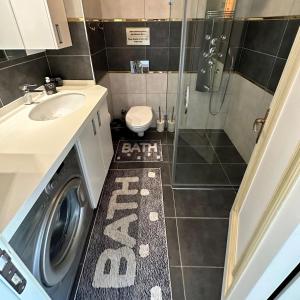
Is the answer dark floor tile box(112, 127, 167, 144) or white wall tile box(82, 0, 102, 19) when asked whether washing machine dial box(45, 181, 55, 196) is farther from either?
dark floor tile box(112, 127, 167, 144)

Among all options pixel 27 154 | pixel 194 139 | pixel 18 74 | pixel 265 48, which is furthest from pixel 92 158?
pixel 265 48

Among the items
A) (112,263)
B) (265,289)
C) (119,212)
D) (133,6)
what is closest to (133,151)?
(119,212)

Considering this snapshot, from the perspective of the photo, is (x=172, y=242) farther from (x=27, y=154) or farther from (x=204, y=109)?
(x=204, y=109)

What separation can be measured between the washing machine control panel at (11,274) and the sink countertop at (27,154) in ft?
0.22

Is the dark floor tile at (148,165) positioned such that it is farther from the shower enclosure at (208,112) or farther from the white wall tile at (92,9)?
the white wall tile at (92,9)

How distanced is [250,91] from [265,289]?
1811mm

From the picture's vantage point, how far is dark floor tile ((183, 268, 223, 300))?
115cm

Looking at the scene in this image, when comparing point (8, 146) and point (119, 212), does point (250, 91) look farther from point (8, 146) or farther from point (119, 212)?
point (8, 146)

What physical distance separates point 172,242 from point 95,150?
0.94 metres

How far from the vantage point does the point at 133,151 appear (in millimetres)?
2436

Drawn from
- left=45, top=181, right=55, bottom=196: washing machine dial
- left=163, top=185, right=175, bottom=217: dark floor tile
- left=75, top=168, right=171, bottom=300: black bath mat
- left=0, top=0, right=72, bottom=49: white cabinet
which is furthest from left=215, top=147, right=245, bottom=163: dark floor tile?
left=0, top=0, right=72, bottom=49: white cabinet

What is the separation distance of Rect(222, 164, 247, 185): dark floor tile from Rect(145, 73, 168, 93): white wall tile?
137 centimetres

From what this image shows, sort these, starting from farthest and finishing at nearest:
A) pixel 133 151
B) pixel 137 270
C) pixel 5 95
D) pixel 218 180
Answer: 1. pixel 133 151
2. pixel 218 180
3. pixel 5 95
4. pixel 137 270

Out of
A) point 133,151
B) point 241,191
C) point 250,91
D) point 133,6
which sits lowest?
point 133,151
